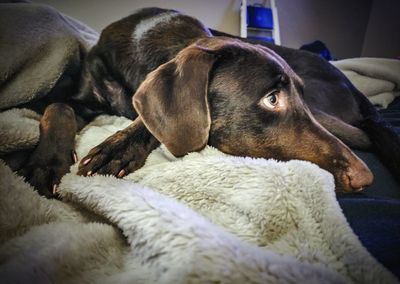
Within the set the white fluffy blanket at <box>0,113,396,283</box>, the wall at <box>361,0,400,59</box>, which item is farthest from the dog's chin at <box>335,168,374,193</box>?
the wall at <box>361,0,400,59</box>

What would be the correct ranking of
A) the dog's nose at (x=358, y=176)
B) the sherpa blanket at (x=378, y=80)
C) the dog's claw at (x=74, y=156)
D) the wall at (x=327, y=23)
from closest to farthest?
the dog's nose at (x=358, y=176), the dog's claw at (x=74, y=156), the sherpa blanket at (x=378, y=80), the wall at (x=327, y=23)

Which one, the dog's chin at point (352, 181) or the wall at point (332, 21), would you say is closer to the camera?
the dog's chin at point (352, 181)

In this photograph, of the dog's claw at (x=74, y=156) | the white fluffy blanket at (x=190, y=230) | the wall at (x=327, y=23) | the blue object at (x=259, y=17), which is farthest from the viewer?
the wall at (x=327, y=23)

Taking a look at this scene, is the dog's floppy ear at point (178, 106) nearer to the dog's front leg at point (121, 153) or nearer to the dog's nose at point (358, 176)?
the dog's front leg at point (121, 153)

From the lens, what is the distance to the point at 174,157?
0.94 m

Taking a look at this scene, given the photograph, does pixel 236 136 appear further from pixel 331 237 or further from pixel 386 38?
pixel 386 38

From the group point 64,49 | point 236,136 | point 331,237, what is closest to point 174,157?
point 236,136

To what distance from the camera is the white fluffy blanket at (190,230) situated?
1.37 feet

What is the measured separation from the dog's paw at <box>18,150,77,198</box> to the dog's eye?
679 millimetres

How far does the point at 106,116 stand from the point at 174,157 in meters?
0.68

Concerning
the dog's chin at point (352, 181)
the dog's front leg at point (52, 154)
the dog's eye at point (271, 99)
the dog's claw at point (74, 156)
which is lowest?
the dog's claw at point (74, 156)

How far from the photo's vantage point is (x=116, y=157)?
903 millimetres

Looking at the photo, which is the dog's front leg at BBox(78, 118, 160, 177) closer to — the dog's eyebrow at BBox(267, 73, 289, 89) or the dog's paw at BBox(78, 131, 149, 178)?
the dog's paw at BBox(78, 131, 149, 178)

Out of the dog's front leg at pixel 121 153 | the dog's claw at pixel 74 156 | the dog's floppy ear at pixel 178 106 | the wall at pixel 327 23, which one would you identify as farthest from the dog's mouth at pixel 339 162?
the wall at pixel 327 23
